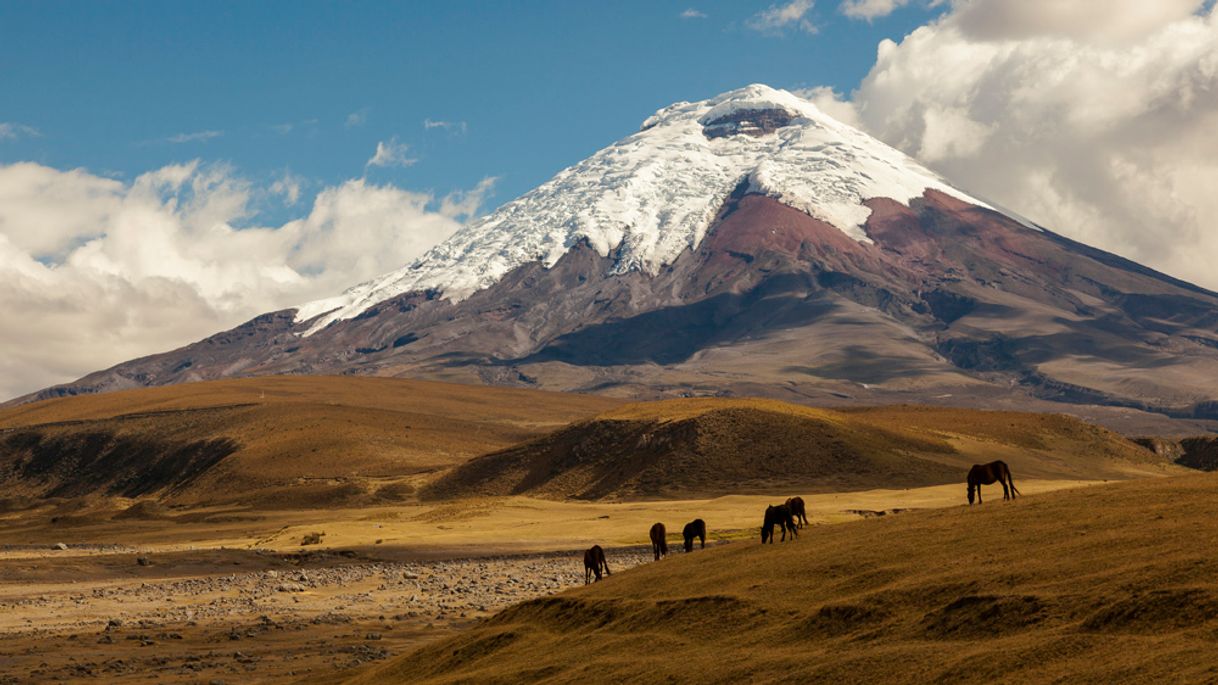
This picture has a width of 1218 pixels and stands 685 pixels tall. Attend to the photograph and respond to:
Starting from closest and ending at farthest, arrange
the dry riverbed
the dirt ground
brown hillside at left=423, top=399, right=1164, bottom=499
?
the dry riverbed
the dirt ground
brown hillside at left=423, top=399, right=1164, bottom=499

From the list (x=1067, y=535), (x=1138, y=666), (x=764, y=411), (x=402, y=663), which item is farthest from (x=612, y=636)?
(x=764, y=411)

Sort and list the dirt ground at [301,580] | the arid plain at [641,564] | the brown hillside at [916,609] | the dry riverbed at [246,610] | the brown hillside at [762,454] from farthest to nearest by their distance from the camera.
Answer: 1. the brown hillside at [762,454]
2. the dirt ground at [301,580]
3. the dry riverbed at [246,610]
4. the arid plain at [641,564]
5. the brown hillside at [916,609]

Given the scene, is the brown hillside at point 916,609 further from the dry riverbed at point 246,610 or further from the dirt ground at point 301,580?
the dry riverbed at point 246,610

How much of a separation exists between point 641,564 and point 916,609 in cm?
2132

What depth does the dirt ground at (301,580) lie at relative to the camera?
40375 millimetres

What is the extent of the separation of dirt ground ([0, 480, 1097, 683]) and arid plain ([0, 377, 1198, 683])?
0.25 m

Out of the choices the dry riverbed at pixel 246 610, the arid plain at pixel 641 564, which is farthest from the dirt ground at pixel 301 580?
the arid plain at pixel 641 564

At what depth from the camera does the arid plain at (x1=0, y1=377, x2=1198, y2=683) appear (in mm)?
23656

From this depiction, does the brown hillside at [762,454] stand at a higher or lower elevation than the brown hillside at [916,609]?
higher

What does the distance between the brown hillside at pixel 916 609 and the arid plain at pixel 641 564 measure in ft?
0.27

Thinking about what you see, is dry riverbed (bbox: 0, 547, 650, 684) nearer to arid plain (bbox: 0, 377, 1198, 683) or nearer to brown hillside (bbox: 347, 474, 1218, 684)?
arid plain (bbox: 0, 377, 1198, 683)

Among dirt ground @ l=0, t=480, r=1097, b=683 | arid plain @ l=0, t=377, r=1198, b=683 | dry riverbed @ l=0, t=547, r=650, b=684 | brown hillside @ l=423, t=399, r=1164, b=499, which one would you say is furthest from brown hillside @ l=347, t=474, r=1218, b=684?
brown hillside @ l=423, t=399, r=1164, b=499

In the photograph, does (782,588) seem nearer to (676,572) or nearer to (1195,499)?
(676,572)

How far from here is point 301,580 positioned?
64125mm
